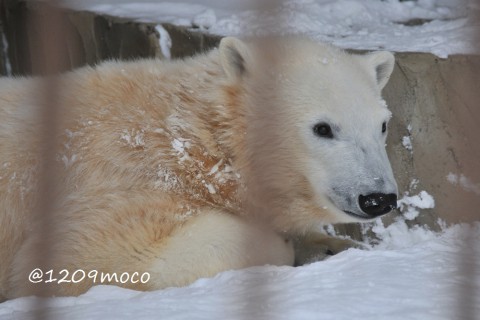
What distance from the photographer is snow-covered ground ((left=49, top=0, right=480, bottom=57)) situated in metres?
5.61

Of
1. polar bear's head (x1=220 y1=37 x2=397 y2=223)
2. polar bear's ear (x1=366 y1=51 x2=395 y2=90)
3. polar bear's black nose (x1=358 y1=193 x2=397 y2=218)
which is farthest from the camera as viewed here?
polar bear's ear (x1=366 y1=51 x2=395 y2=90)

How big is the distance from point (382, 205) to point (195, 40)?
2.53 m

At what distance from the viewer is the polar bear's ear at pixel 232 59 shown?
413 centimetres

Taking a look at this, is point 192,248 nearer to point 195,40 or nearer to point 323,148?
point 323,148

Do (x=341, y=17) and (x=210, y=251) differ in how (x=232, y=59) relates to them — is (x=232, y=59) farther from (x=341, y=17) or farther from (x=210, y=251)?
(x=341, y=17)

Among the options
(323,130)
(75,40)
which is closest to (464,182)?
(323,130)

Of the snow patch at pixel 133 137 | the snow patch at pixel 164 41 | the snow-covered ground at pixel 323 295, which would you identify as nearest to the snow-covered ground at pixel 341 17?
the snow patch at pixel 164 41

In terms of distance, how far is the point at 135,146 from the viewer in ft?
13.2

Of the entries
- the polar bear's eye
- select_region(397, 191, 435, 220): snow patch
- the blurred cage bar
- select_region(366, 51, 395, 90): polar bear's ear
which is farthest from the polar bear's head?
select_region(397, 191, 435, 220): snow patch

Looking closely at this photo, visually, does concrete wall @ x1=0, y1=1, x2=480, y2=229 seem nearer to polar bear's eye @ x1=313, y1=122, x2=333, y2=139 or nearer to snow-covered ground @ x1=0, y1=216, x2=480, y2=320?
polar bear's eye @ x1=313, y1=122, x2=333, y2=139

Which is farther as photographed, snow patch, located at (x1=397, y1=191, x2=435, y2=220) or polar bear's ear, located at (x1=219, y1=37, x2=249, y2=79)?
snow patch, located at (x1=397, y1=191, x2=435, y2=220)

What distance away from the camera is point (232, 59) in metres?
4.16

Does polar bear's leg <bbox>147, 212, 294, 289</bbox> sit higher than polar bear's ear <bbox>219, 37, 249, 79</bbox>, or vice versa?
polar bear's ear <bbox>219, 37, 249, 79</bbox>

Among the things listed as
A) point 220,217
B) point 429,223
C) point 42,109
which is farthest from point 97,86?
point 429,223
